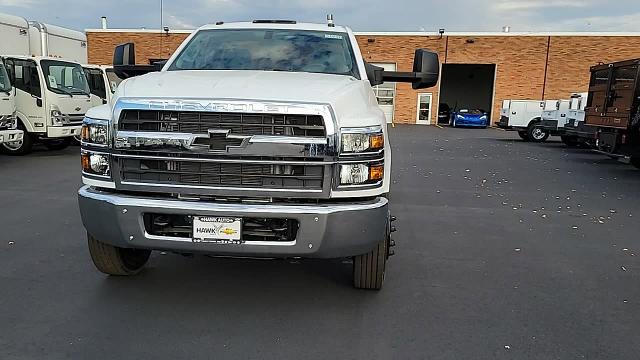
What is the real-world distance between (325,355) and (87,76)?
1343 cm

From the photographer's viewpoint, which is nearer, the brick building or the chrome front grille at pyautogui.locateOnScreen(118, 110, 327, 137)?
the chrome front grille at pyautogui.locateOnScreen(118, 110, 327, 137)

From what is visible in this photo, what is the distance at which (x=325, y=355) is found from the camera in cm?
312

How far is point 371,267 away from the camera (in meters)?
3.90

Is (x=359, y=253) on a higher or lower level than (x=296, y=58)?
lower

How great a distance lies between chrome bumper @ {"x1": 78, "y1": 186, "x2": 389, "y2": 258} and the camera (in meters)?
3.20

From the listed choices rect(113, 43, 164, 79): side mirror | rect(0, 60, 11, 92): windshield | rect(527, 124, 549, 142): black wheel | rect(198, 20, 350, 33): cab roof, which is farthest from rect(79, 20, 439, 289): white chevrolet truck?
rect(527, 124, 549, 142): black wheel

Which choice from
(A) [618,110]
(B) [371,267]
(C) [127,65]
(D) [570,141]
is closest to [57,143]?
(C) [127,65]

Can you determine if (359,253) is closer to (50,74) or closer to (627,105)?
(627,105)

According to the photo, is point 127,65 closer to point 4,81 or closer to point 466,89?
point 4,81

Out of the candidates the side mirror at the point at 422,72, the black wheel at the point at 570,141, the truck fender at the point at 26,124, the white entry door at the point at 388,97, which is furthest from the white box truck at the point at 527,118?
the side mirror at the point at 422,72

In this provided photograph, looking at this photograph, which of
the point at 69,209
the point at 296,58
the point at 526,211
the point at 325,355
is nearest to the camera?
the point at 325,355

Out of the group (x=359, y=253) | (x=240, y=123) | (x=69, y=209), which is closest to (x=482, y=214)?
(x=359, y=253)

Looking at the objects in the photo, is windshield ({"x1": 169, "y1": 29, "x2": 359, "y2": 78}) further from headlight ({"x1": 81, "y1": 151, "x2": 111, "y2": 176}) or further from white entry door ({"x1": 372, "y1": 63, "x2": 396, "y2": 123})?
white entry door ({"x1": 372, "y1": 63, "x2": 396, "y2": 123})

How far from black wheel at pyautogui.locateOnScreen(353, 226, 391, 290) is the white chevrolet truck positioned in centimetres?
28
